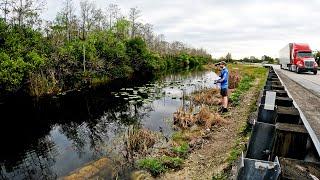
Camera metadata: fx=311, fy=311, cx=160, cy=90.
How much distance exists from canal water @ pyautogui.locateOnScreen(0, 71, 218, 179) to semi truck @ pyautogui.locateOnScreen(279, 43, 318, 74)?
52.2ft

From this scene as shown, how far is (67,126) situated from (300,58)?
26.8 meters

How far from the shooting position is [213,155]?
8.88 m

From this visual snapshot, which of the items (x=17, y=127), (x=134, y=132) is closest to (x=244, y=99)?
Result: (x=134, y=132)

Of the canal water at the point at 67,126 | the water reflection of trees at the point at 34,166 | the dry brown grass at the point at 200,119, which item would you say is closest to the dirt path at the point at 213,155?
the dry brown grass at the point at 200,119

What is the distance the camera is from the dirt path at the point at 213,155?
774cm

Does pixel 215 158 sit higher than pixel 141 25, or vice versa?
pixel 141 25

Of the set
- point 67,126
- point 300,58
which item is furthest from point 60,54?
point 300,58

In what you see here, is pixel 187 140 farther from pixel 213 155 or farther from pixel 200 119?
pixel 200 119

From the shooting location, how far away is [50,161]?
32.5 feet

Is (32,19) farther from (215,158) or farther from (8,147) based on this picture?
(215,158)

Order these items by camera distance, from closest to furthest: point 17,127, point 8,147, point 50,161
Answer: point 50,161 < point 8,147 < point 17,127

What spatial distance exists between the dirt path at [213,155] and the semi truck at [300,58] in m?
21.7

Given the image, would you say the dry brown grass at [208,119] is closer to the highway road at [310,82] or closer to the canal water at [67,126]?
the canal water at [67,126]

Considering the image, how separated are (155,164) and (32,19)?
20187 millimetres
